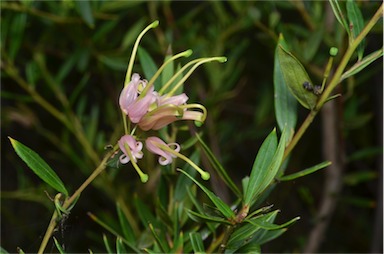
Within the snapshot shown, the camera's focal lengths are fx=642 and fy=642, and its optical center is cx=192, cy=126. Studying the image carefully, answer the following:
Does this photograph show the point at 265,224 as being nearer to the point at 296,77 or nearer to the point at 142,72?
the point at 296,77

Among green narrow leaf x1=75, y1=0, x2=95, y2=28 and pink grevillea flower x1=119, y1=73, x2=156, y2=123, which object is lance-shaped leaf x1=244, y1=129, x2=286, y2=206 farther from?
green narrow leaf x1=75, y1=0, x2=95, y2=28

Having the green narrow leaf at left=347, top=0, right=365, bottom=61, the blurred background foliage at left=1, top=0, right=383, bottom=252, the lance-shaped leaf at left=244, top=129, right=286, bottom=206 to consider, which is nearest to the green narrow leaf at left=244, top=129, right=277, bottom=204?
the lance-shaped leaf at left=244, top=129, right=286, bottom=206

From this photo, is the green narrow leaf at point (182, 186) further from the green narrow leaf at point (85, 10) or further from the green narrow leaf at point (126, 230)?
the green narrow leaf at point (85, 10)

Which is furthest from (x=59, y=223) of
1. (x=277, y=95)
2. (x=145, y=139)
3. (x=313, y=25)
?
(x=313, y=25)

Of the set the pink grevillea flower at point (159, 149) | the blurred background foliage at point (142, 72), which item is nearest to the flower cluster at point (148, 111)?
the pink grevillea flower at point (159, 149)

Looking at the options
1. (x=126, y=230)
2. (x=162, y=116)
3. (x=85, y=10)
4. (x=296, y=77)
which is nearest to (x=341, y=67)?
(x=296, y=77)

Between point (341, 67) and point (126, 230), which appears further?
point (126, 230)

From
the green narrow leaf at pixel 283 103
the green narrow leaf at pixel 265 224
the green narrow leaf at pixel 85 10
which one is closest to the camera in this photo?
the green narrow leaf at pixel 265 224
